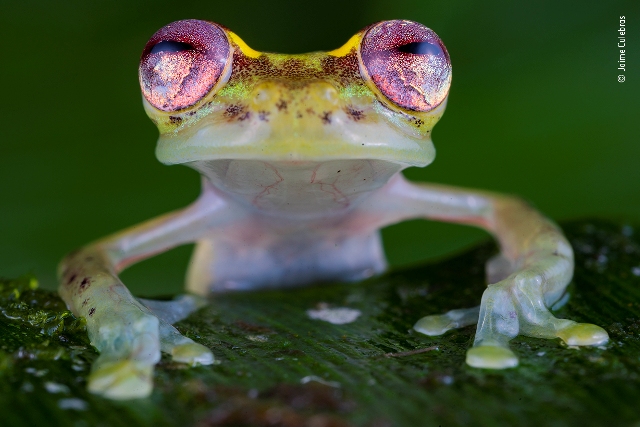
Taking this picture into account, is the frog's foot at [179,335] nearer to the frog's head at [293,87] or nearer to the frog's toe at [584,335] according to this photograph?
the frog's head at [293,87]

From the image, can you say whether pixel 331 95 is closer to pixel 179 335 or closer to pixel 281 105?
pixel 281 105

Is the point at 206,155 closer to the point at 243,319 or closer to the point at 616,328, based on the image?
the point at 243,319

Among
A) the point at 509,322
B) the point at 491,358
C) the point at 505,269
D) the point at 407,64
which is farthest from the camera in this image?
the point at 505,269

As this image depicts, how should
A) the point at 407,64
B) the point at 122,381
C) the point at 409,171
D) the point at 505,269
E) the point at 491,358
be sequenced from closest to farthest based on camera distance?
the point at 122,381, the point at 491,358, the point at 407,64, the point at 505,269, the point at 409,171

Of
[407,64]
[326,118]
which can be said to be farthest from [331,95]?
[407,64]

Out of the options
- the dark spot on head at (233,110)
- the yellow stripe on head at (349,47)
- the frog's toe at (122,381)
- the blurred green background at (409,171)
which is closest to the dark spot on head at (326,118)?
the dark spot on head at (233,110)

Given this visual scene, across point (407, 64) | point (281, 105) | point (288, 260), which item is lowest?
point (288, 260)

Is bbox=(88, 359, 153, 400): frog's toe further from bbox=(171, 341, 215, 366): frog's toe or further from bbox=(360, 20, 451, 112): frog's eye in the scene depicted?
bbox=(360, 20, 451, 112): frog's eye
